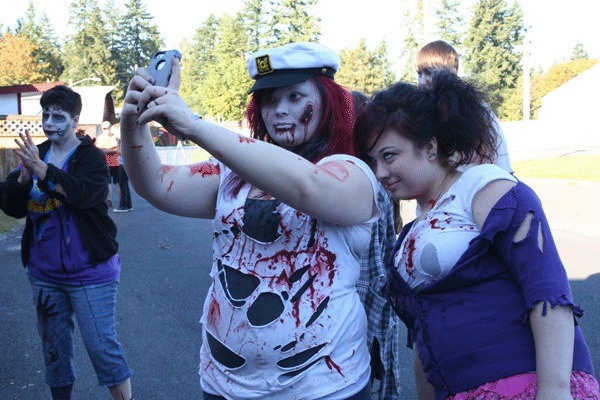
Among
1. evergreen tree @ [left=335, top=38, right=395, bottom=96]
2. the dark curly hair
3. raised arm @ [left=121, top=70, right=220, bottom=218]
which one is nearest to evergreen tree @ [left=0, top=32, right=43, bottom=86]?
evergreen tree @ [left=335, top=38, right=395, bottom=96]

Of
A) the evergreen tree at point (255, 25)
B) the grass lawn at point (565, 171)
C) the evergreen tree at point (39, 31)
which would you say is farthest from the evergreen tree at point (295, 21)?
the grass lawn at point (565, 171)

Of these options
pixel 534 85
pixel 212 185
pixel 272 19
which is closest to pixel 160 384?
pixel 212 185

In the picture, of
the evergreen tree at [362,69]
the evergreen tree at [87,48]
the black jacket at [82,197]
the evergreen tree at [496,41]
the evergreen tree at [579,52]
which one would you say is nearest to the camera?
the black jacket at [82,197]

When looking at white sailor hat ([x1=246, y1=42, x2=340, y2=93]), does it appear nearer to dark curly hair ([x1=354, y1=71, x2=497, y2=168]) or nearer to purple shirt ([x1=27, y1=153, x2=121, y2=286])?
dark curly hair ([x1=354, y1=71, x2=497, y2=168])

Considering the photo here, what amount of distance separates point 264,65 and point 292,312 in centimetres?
75

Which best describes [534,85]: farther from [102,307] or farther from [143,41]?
[102,307]

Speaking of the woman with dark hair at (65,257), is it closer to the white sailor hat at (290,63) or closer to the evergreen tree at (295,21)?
the white sailor hat at (290,63)

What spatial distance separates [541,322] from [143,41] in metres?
98.6

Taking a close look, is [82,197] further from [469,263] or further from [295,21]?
[295,21]

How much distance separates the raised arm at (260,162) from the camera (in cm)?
158

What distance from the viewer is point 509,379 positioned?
5.40 ft

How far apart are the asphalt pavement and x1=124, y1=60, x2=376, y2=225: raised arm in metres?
2.80

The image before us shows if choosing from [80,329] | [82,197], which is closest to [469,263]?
[82,197]

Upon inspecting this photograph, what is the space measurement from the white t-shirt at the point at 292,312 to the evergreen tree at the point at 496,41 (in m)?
65.1
